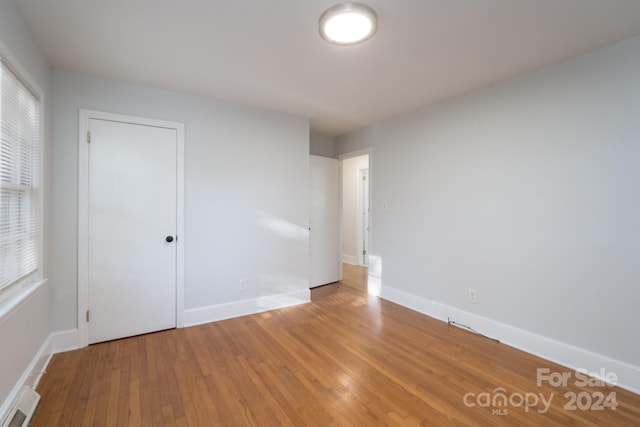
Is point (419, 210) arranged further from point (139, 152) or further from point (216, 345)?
point (139, 152)

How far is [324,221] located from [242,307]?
5.97ft

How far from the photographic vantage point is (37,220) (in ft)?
6.83

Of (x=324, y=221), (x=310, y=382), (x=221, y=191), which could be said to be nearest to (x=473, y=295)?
(x=310, y=382)

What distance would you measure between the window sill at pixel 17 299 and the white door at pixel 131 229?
55cm

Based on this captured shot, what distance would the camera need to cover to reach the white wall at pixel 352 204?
634cm

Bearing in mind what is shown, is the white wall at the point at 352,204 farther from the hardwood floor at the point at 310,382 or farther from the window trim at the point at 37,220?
the window trim at the point at 37,220

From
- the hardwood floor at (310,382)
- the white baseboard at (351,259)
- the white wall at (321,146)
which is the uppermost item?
the white wall at (321,146)

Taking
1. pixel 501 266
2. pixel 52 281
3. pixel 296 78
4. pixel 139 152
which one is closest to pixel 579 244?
pixel 501 266

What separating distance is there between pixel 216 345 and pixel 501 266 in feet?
9.05

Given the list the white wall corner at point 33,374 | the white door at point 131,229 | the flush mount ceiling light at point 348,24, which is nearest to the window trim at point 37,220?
the white door at point 131,229

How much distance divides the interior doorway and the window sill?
16.1 feet

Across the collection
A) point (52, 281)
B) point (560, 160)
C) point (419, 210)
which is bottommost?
point (52, 281)

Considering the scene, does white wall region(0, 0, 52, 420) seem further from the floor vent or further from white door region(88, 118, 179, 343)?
white door region(88, 118, 179, 343)

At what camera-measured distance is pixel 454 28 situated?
1.87 m
